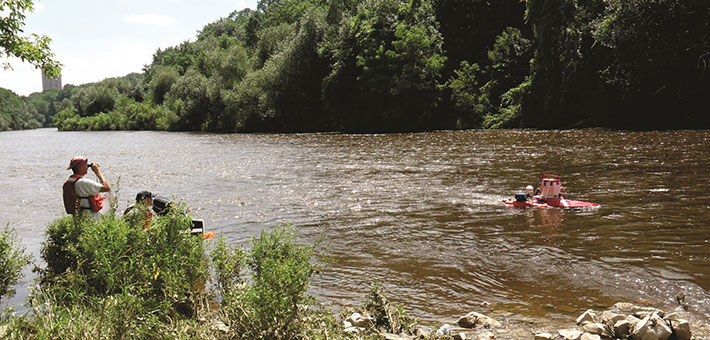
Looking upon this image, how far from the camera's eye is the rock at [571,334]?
19.3 ft

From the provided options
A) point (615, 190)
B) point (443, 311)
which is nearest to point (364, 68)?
point (615, 190)

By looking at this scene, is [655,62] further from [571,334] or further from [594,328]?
[571,334]

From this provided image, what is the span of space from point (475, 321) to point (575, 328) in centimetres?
114

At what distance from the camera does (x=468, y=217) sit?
13.6 metres

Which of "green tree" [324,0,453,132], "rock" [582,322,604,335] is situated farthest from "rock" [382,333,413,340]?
"green tree" [324,0,453,132]

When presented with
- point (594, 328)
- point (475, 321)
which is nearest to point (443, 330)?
point (475, 321)

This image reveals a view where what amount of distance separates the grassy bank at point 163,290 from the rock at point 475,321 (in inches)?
29.4

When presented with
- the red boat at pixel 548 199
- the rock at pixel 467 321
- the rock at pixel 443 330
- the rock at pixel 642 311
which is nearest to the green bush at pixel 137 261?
the rock at pixel 443 330

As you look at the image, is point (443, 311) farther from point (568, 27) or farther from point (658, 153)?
point (568, 27)

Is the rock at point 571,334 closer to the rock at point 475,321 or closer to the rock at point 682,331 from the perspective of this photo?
the rock at point 475,321

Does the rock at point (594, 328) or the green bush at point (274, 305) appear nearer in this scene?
the green bush at point (274, 305)

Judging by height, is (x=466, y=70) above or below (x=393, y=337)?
above

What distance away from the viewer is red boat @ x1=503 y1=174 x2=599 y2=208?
46.3 ft

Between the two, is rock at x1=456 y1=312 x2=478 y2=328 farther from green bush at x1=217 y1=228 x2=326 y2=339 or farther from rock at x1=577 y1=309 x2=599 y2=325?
green bush at x1=217 y1=228 x2=326 y2=339
